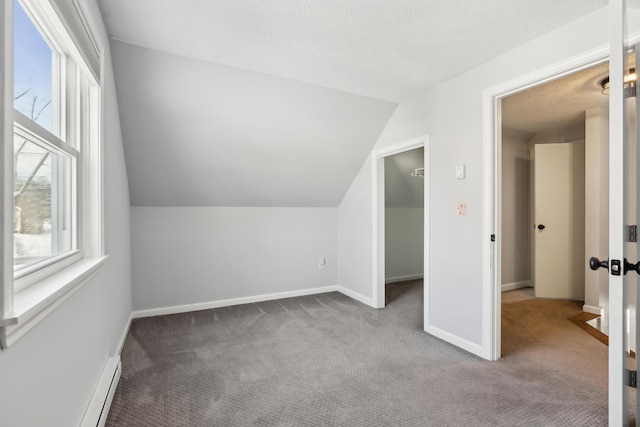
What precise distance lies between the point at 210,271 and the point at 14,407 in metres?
2.93

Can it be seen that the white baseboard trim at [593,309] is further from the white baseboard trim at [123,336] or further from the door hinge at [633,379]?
the white baseboard trim at [123,336]

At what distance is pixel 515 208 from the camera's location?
4.61 meters

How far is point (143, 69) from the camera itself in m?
2.40

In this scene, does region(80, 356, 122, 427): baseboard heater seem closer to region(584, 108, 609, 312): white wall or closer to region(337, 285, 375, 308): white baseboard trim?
region(337, 285, 375, 308): white baseboard trim

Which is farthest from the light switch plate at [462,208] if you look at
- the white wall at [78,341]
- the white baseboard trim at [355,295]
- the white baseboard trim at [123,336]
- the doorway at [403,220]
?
the white baseboard trim at [123,336]

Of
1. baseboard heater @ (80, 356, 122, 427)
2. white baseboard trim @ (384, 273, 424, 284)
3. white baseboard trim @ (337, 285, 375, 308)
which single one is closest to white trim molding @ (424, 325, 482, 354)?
white baseboard trim @ (337, 285, 375, 308)

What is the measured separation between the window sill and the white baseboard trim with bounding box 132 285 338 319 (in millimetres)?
2166

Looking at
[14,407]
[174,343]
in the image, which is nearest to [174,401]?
[174,343]

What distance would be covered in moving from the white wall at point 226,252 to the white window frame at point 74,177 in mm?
1669

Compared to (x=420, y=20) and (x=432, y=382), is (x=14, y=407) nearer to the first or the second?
(x=432, y=382)

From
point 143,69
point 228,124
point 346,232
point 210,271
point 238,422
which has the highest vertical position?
point 143,69

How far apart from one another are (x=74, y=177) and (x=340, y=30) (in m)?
1.79

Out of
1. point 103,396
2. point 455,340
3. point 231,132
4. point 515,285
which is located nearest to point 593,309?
point 515,285

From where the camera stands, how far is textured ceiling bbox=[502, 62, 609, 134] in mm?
2848
